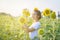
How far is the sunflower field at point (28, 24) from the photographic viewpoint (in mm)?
1614

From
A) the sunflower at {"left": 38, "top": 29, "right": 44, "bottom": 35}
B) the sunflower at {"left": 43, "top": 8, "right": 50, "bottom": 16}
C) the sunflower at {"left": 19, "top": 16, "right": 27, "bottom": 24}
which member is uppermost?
the sunflower at {"left": 43, "top": 8, "right": 50, "bottom": 16}

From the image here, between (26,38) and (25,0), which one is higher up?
(25,0)

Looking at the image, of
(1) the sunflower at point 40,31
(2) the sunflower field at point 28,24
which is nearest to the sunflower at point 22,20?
(2) the sunflower field at point 28,24

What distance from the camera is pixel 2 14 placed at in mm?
1661

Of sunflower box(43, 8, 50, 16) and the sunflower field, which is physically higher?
sunflower box(43, 8, 50, 16)

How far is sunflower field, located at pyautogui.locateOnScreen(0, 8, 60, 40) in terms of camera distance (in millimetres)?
1614

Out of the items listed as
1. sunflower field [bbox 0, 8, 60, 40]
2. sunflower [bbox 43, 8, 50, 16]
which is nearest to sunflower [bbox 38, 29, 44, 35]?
sunflower field [bbox 0, 8, 60, 40]

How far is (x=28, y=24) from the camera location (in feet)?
5.35

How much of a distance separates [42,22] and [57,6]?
25 cm

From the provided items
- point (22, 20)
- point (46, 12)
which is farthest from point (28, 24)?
point (46, 12)

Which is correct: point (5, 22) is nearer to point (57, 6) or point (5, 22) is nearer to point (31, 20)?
point (31, 20)

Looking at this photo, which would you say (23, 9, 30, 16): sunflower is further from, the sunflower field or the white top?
the white top

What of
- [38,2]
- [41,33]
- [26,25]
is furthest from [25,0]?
[41,33]

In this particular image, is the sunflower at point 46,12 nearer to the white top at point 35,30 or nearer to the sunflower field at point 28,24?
the sunflower field at point 28,24
